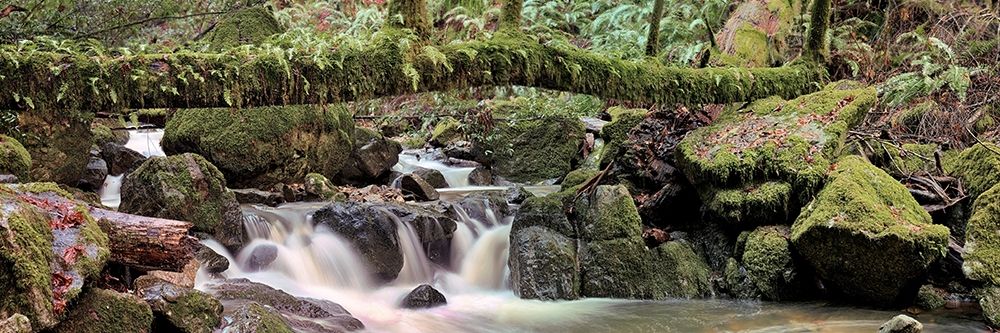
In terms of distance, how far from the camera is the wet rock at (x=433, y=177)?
39.0 ft

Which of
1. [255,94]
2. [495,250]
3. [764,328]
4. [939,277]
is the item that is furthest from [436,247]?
[939,277]

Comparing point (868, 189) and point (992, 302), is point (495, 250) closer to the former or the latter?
point (868, 189)

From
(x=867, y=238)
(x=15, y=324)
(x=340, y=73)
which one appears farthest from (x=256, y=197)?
(x=867, y=238)

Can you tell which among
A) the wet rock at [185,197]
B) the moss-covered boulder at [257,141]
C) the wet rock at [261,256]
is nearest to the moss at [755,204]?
the wet rock at [261,256]

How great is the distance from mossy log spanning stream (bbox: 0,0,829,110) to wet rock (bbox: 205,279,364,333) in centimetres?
151

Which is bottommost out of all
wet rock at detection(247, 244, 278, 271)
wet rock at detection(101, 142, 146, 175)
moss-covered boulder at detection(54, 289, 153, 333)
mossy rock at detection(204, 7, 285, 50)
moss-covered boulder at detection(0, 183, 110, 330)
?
wet rock at detection(247, 244, 278, 271)

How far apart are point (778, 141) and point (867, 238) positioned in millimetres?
1798

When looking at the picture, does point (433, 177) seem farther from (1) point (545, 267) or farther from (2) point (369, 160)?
(1) point (545, 267)

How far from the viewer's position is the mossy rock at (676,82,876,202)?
21.6ft

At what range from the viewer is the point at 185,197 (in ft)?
22.3

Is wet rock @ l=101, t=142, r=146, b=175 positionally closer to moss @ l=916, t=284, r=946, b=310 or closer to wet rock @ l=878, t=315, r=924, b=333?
wet rock @ l=878, t=315, r=924, b=333

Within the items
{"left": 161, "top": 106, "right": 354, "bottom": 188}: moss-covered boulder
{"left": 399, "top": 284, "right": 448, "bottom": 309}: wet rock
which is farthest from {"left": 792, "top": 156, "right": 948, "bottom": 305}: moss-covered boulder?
{"left": 161, "top": 106, "right": 354, "bottom": 188}: moss-covered boulder

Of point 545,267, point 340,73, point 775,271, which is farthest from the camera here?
point 545,267

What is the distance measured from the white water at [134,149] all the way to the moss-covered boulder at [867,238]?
7.95 m
